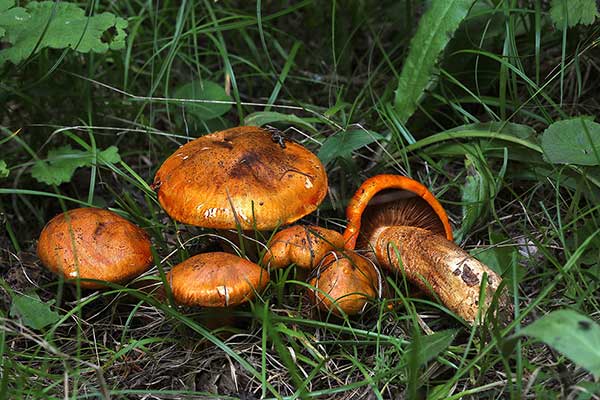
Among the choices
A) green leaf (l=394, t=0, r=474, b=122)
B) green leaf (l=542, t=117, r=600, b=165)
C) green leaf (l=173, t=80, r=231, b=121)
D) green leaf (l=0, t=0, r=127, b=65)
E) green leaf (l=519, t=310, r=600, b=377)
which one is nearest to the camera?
green leaf (l=519, t=310, r=600, b=377)

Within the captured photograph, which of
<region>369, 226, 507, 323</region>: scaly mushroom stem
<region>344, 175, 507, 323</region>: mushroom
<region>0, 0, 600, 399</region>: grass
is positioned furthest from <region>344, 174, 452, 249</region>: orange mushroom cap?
<region>0, 0, 600, 399</region>: grass

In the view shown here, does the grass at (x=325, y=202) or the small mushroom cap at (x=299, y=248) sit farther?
the small mushroom cap at (x=299, y=248)

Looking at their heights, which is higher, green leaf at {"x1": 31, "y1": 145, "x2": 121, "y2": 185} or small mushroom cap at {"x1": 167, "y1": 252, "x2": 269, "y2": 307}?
small mushroom cap at {"x1": 167, "y1": 252, "x2": 269, "y2": 307}

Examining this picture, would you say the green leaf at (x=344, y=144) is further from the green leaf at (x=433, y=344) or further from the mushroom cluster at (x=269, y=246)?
the green leaf at (x=433, y=344)

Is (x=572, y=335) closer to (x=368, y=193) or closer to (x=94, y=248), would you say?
(x=368, y=193)

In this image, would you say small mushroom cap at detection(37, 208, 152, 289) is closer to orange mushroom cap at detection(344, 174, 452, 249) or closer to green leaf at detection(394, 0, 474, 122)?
orange mushroom cap at detection(344, 174, 452, 249)

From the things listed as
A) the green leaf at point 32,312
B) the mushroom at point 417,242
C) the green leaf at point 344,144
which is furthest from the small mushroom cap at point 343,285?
the green leaf at point 32,312

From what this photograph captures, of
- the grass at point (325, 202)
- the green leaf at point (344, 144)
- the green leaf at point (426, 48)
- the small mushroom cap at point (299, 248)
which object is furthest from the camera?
the green leaf at point (426, 48)

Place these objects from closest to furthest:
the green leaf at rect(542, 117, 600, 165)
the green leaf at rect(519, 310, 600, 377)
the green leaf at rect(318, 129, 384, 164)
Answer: the green leaf at rect(519, 310, 600, 377) < the green leaf at rect(542, 117, 600, 165) < the green leaf at rect(318, 129, 384, 164)
